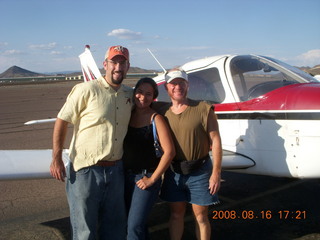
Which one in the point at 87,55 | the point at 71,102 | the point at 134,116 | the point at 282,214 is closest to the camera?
the point at 71,102

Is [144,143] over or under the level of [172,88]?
under

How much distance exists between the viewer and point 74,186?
2.58 meters

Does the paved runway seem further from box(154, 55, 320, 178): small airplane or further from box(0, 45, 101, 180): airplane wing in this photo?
box(0, 45, 101, 180): airplane wing

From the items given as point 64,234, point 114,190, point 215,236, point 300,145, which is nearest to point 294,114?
point 300,145

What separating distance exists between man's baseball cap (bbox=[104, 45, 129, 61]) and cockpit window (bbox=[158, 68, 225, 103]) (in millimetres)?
1934

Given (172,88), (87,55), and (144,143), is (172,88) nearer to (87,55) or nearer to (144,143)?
(144,143)

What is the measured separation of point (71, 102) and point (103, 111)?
0.80 feet

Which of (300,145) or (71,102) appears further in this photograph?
(300,145)

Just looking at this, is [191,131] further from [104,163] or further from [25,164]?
[25,164]

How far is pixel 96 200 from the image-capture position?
2580 mm

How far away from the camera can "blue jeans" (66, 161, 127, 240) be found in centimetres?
253

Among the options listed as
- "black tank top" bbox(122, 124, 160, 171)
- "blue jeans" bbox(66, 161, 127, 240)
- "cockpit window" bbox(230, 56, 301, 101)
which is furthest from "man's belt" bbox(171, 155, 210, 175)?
"cockpit window" bbox(230, 56, 301, 101)

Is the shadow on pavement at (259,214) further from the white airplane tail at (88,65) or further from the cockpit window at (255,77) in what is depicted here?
the white airplane tail at (88,65)

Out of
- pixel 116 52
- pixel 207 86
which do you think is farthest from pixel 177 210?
pixel 207 86
